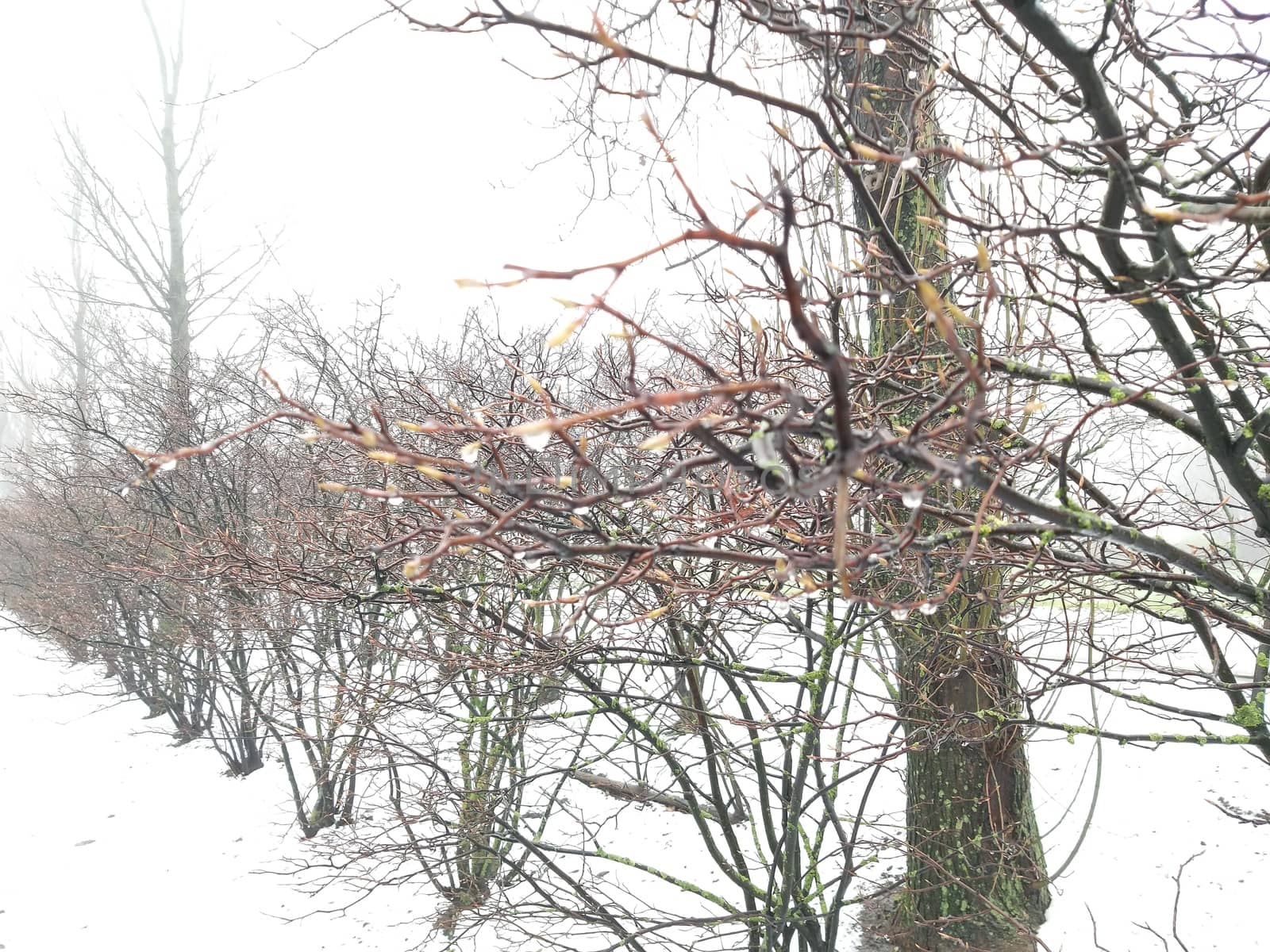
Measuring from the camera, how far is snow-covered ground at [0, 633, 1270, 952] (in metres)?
5.24

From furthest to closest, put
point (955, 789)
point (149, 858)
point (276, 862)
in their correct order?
point (149, 858) → point (276, 862) → point (955, 789)

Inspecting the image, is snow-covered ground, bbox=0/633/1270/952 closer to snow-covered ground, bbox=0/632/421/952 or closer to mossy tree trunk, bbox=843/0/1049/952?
snow-covered ground, bbox=0/632/421/952

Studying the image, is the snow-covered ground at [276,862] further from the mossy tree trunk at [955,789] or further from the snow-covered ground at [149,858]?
the mossy tree trunk at [955,789]

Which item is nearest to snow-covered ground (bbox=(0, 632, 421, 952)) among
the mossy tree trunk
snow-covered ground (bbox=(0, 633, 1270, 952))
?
snow-covered ground (bbox=(0, 633, 1270, 952))

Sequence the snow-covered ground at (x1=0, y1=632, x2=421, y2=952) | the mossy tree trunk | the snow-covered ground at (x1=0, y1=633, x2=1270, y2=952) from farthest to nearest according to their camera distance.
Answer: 1. the snow-covered ground at (x1=0, y1=632, x2=421, y2=952)
2. the snow-covered ground at (x1=0, y1=633, x2=1270, y2=952)
3. the mossy tree trunk

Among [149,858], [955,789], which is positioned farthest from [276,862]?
[955,789]

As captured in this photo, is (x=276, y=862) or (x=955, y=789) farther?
(x=276, y=862)

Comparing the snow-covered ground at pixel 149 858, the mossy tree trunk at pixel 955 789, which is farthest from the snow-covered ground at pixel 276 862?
the mossy tree trunk at pixel 955 789

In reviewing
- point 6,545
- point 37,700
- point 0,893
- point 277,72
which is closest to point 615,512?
point 277,72

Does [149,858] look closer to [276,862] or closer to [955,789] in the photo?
[276,862]

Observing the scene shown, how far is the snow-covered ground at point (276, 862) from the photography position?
17.2 ft

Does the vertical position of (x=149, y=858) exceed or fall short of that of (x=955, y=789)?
it falls short

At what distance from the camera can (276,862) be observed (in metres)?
6.51

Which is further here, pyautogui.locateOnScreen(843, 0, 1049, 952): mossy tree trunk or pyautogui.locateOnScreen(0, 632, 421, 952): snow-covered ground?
pyautogui.locateOnScreen(0, 632, 421, 952): snow-covered ground
